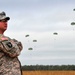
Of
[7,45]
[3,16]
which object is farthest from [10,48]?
[3,16]

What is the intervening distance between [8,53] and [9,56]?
0.08 meters

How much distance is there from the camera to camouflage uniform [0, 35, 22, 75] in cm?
557

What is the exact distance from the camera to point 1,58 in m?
5.64

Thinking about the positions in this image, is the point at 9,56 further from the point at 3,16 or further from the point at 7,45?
the point at 3,16

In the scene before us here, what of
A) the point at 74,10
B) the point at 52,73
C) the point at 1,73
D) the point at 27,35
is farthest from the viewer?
the point at 52,73

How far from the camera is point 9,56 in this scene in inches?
223

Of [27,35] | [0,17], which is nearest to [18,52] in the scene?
[0,17]

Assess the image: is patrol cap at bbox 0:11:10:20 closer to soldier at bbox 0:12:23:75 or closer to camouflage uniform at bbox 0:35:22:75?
soldier at bbox 0:12:23:75

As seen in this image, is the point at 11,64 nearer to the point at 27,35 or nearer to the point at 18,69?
the point at 18,69

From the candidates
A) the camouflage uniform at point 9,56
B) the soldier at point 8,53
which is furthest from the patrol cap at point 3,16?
the camouflage uniform at point 9,56

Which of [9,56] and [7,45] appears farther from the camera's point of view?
[9,56]

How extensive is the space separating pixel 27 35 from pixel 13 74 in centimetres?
245

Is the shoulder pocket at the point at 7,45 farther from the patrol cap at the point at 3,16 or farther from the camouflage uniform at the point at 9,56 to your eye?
the patrol cap at the point at 3,16

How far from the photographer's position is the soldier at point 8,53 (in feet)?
18.3
